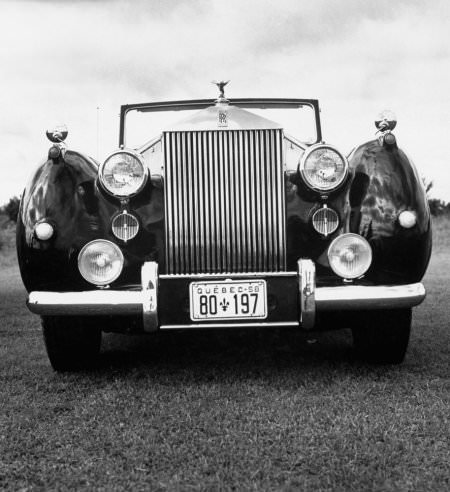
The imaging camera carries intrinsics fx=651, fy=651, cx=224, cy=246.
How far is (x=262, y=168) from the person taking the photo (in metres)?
3.40

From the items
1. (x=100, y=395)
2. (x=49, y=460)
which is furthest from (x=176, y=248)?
(x=49, y=460)

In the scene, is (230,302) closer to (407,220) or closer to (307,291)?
(307,291)

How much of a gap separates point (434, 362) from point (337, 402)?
1.14 metres

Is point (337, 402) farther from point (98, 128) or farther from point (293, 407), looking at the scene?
point (98, 128)

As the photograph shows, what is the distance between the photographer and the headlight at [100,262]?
3.25 meters

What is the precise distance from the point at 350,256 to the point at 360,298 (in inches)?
8.7

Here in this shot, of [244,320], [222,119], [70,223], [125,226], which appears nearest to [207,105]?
[222,119]

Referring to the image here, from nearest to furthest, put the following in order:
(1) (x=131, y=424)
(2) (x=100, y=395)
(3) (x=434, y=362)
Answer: (1) (x=131, y=424)
(2) (x=100, y=395)
(3) (x=434, y=362)

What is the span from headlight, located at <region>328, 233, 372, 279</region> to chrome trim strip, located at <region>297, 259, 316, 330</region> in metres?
0.16

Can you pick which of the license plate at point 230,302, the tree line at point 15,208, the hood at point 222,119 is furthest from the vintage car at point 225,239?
the tree line at point 15,208

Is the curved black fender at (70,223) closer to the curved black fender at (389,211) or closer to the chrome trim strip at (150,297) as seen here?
the chrome trim strip at (150,297)

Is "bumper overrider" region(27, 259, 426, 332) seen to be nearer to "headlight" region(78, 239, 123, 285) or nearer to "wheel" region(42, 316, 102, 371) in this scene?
"headlight" region(78, 239, 123, 285)

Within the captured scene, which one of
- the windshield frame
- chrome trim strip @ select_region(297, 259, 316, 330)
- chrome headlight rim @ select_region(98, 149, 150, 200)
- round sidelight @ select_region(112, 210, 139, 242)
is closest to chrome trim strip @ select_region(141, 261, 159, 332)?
round sidelight @ select_region(112, 210, 139, 242)

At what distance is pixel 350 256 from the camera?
3.25 metres
